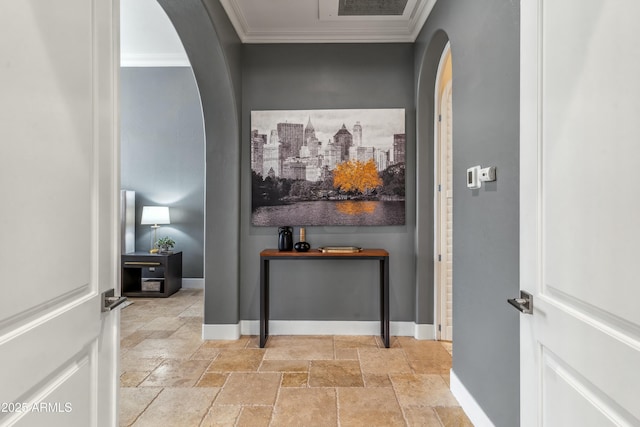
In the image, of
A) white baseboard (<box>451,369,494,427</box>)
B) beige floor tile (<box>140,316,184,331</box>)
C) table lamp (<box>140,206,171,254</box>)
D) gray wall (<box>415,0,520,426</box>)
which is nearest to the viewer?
gray wall (<box>415,0,520,426</box>)

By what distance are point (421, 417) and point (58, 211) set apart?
2.11 m

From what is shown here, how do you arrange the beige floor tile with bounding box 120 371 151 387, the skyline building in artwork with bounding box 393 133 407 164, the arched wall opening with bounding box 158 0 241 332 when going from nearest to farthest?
1. the beige floor tile with bounding box 120 371 151 387
2. the arched wall opening with bounding box 158 0 241 332
3. the skyline building in artwork with bounding box 393 133 407 164

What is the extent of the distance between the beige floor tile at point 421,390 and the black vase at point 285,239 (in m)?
1.40

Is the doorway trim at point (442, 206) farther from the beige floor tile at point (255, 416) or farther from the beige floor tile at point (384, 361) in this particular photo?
the beige floor tile at point (255, 416)

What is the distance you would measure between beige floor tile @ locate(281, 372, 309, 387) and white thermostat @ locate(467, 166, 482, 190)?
5.64 feet

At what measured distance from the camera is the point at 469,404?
2.09 meters

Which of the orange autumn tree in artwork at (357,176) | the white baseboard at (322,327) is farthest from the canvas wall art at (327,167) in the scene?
the white baseboard at (322,327)

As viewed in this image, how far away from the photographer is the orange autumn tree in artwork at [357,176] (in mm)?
3422

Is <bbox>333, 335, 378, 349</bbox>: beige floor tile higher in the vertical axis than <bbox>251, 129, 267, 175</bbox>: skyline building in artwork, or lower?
lower

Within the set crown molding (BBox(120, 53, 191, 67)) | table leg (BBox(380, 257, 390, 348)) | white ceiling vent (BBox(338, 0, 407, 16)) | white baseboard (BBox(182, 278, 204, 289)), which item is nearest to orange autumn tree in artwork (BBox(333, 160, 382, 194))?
table leg (BBox(380, 257, 390, 348))

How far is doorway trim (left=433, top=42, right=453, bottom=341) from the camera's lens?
3.25m

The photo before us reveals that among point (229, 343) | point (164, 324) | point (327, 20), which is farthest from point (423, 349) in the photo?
point (327, 20)

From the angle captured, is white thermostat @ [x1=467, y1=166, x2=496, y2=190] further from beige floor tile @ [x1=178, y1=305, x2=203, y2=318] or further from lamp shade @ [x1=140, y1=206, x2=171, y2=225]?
lamp shade @ [x1=140, y1=206, x2=171, y2=225]

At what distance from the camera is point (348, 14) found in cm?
311
